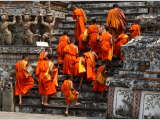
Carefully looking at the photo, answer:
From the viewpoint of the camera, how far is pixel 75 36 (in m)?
14.5

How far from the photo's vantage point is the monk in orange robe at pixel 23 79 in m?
13.0

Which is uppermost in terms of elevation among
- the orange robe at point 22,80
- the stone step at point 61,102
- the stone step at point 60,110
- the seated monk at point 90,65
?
the seated monk at point 90,65

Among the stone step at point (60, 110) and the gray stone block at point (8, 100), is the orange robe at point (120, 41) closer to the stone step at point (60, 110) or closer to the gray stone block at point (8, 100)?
the stone step at point (60, 110)

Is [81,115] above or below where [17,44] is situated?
below

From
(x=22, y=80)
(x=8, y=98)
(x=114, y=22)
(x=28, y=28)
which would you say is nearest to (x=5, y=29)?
(x=28, y=28)

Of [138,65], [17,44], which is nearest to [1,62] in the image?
[17,44]

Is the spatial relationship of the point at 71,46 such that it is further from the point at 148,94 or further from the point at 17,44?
the point at 148,94

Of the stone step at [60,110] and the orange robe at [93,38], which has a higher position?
the orange robe at [93,38]

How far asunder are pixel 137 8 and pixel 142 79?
24.9 ft

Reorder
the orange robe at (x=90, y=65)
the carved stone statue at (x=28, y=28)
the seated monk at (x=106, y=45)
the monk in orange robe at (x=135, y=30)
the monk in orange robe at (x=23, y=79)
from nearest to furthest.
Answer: the orange robe at (x=90, y=65) → the monk in orange robe at (x=23, y=79) → the seated monk at (x=106, y=45) → the monk in orange robe at (x=135, y=30) → the carved stone statue at (x=28, y=28)

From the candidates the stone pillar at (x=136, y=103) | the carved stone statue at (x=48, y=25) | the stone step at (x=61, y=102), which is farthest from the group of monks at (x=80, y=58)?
the stone pillar at (x=136, y=103)

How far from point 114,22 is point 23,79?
12.4 ft

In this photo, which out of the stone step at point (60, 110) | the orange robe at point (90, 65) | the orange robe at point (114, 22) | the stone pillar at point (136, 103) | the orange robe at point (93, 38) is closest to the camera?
the stone pillar at point (136, 103)

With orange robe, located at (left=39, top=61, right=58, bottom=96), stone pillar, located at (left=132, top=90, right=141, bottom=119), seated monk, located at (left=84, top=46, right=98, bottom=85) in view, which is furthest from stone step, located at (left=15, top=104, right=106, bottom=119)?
stone pillar, located at (left=132, top=90, right=141, bottom=119)
